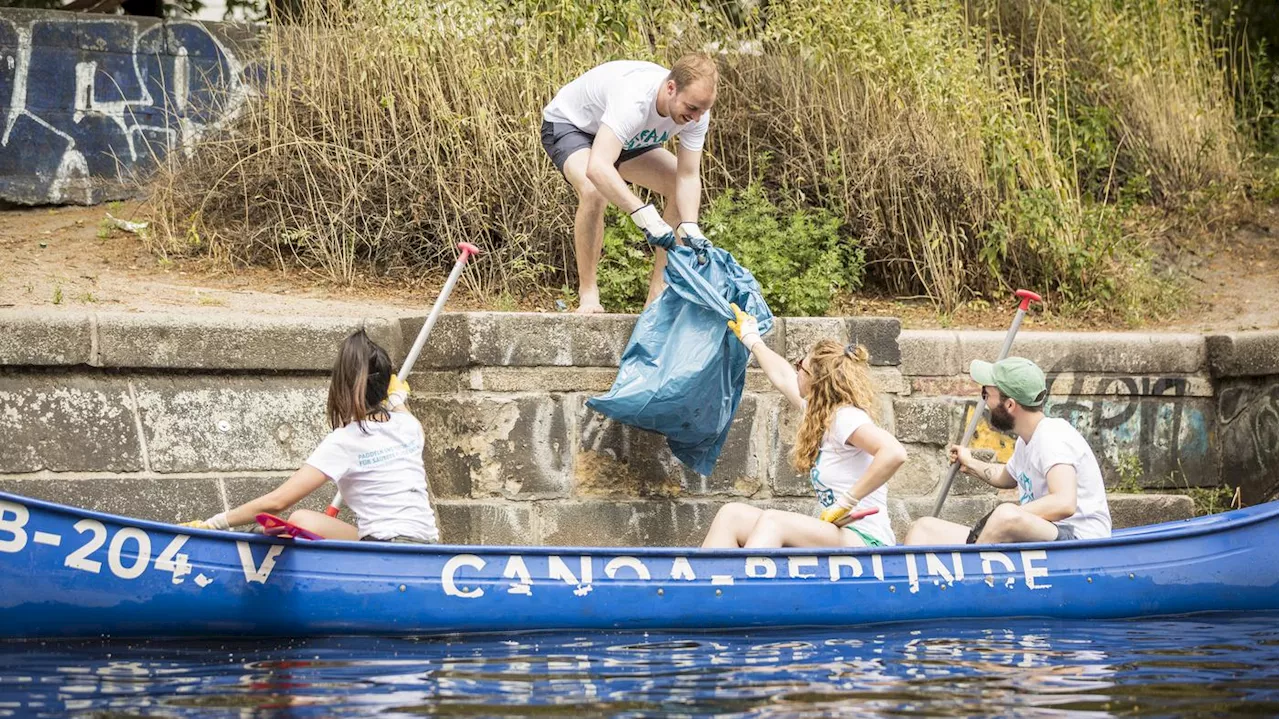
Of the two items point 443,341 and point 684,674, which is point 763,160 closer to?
point 443,341

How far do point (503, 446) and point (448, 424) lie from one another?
268 mm

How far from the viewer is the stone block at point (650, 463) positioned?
6293 mm

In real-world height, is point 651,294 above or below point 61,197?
below

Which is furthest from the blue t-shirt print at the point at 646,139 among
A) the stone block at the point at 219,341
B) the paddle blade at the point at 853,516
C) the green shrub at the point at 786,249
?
the paddle blade at the point at 853,516

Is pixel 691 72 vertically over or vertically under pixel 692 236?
over

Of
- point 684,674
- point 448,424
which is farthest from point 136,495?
point 684,674

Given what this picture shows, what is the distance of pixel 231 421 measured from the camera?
613cm

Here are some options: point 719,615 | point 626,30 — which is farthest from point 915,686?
point 626,30

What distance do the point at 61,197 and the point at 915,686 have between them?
7.11 metres

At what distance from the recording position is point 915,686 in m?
4.35

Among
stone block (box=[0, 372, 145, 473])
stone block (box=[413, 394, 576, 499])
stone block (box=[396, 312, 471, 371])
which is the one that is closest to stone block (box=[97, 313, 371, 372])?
stone block (box=[0, 372, 145, 473])

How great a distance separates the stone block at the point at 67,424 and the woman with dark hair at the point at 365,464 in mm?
1043

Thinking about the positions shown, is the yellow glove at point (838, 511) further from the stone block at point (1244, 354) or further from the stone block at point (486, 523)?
the stone block at point (1244, 354)

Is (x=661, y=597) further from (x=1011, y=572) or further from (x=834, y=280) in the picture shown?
(x=834, y=280)
